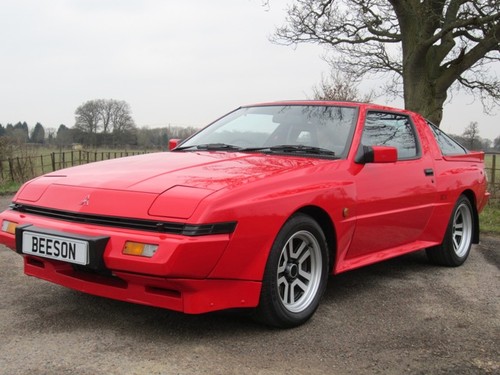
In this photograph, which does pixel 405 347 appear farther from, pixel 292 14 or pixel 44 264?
pixel 292 14

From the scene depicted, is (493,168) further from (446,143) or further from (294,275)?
(294,275)

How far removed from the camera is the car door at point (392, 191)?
3941mm

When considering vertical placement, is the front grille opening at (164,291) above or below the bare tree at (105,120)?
below

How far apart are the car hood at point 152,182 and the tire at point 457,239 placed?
218cm

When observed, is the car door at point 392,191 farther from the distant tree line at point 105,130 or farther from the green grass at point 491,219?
the distant tree line at point 105,130

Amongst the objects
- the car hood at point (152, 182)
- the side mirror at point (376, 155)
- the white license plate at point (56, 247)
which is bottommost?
the white license plate at point (56, 247)

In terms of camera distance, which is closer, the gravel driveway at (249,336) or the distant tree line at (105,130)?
the gravel driveway at (249,336)

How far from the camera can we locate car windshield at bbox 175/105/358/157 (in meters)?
4.01

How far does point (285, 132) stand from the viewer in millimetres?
4184

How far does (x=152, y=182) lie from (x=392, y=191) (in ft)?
6.74

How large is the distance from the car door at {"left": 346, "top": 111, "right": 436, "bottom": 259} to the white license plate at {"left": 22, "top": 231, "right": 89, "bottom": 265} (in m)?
1.92

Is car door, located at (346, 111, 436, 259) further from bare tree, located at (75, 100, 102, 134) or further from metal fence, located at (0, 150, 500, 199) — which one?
bare tree, located at (75, 100, 102, 134)

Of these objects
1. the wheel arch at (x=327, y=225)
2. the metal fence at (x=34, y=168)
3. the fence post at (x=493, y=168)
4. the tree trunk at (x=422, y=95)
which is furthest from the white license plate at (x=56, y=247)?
the tree trunk at (x=422, y=95)

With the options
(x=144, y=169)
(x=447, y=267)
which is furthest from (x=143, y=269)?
(x=447, y=267)
